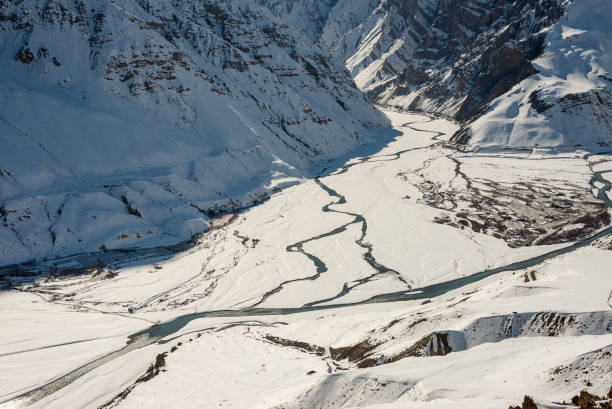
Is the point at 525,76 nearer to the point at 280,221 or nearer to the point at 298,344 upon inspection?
the point at 280,221

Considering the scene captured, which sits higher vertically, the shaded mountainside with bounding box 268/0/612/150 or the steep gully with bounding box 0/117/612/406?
the shaded mountainside with bounding box 268/0/612/150

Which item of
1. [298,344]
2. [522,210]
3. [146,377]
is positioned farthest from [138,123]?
[522,210]

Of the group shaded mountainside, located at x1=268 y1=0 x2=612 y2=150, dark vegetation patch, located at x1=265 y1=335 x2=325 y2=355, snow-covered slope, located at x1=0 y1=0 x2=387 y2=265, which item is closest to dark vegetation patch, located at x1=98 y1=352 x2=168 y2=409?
dark vegetation patch, located at x1=265 y1=335 x2=325 y2=355

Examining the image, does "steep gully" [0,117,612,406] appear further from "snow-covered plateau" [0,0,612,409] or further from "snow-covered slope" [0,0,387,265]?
"snow-covered slope" [0,0,387,265]

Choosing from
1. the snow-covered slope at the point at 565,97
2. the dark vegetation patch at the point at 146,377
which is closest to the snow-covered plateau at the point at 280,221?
the dark vegetation patch at the point at 146,377

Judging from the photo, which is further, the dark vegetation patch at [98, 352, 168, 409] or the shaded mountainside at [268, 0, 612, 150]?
the shaded mountainside at [268, 0, 612, 150]

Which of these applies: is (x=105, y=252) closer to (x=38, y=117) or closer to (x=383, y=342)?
(x=38, y=117)

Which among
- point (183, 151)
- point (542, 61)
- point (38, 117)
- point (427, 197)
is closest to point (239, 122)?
point (183, 151)

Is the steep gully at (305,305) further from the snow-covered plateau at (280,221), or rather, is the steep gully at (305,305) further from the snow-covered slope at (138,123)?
the snow-covered slope at (138,123)
